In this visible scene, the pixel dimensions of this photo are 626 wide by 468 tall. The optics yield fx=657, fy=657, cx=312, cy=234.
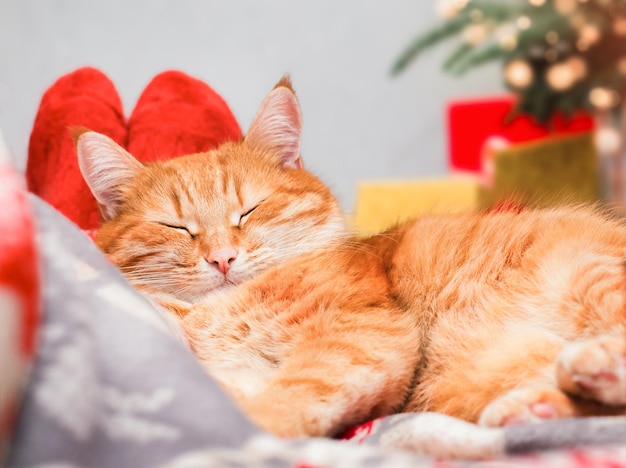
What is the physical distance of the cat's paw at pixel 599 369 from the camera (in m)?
0.76

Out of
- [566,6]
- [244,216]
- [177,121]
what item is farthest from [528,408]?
[566,6]

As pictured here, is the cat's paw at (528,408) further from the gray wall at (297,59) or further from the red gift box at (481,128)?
the red gift box at (481,128)

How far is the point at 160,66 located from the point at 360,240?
2.01 meters

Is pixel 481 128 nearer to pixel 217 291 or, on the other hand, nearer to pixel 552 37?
pixel 552 37

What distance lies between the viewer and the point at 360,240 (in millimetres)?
1261

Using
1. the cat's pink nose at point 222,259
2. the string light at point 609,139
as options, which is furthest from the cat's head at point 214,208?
the string light at point 609,139

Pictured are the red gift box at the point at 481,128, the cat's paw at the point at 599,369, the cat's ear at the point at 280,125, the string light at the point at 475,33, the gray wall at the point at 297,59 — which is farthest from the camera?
the red gift box at the point at 481,128

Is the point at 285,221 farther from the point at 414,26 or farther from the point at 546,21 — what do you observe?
the point at 414,26

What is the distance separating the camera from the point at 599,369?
0.76 m

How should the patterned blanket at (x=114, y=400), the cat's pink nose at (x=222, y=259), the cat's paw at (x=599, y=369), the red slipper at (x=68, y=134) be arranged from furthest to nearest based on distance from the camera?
1. the red slipper at (x=68, y=134)
2. the cat's pink nose at (x=222, y=259)
3. the cat's paw at (x=599, y=369)
4. the patterned blanket at (x=114, y=400)

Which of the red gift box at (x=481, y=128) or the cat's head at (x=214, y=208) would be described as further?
the red gift box at (x=481, y=128)

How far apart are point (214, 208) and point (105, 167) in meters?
0.23

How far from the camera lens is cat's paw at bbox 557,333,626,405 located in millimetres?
758

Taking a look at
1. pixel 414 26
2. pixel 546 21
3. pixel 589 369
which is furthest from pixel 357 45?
pixel 589 369
